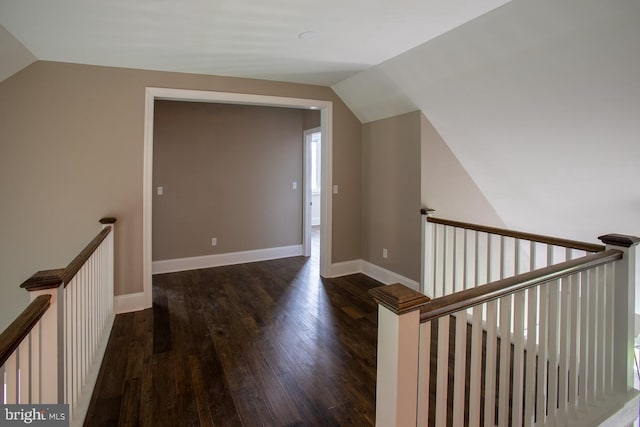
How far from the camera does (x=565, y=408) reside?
199 cm

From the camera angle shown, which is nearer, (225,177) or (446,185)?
(446,185)

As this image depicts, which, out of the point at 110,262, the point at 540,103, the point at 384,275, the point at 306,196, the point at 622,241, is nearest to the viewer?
the point at 622,241

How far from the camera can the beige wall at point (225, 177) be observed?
4.64m

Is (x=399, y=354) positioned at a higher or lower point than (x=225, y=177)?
lower

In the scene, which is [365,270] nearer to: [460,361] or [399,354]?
[460,361]

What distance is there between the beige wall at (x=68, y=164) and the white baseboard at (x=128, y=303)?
58 mm

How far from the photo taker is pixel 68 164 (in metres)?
3.20

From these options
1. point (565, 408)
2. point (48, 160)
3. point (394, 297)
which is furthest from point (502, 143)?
point (48, 160)

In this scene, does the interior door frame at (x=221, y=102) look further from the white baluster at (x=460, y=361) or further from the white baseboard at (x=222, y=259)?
the white baluster at (x=460, y=361)

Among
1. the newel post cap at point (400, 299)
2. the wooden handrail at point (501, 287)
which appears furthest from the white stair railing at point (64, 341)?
the wooden handrail at point (501, 287)

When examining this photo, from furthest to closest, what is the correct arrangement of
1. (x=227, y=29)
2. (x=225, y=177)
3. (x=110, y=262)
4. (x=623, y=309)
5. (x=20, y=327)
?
(x=225, y=177) → (x=110, y=262) → (x=227, y=29) → (x=623, y=309) → (x=20, y=327)

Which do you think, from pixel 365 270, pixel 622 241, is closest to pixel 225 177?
pixel 365 270

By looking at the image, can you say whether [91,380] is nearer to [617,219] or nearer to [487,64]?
[487,64]

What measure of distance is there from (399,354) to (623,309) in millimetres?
1952
